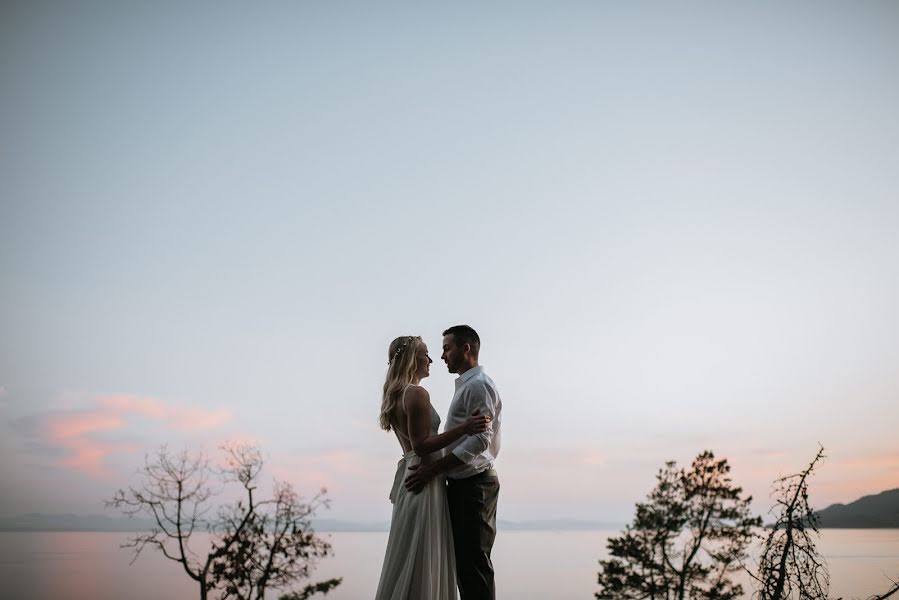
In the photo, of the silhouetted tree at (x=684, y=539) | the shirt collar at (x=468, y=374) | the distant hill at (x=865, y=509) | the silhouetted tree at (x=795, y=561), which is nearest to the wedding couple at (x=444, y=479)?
the shirt collar at (x=468, y=374)

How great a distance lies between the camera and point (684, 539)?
2473 centimetres

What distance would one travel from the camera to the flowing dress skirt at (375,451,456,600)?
16.4 ft

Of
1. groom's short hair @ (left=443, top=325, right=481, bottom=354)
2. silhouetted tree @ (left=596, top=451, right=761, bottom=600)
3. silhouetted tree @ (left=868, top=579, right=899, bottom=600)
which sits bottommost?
silhouetted tree @ (left=596, top=451, right=761, bottom=600)

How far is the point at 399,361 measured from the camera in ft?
17.5

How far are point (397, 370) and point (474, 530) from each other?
1.32 metres

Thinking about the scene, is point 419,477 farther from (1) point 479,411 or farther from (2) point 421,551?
(1) point 479,411

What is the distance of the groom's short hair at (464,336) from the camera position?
17.6 feet

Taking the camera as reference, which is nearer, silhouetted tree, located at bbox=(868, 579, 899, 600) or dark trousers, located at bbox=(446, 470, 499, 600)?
silhouetted tree, located at bbox=(868, 579, 899, 600)

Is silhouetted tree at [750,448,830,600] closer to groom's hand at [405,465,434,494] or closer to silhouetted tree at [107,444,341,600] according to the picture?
groom's hand at [405,465,434,494]

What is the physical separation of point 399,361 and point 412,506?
111 cm

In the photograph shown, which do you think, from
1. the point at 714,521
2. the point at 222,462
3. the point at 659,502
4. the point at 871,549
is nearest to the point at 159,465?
the point at 222,462

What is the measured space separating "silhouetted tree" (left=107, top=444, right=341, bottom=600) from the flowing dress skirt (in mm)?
23532

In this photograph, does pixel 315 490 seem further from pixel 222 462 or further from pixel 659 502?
pixel 659 502

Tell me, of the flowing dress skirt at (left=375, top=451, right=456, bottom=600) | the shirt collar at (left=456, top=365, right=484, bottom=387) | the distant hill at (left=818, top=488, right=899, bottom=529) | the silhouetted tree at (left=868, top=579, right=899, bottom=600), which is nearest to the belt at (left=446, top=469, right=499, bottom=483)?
the flowing dress skirt at (left=375, top=451, right=456, bottom=600)
